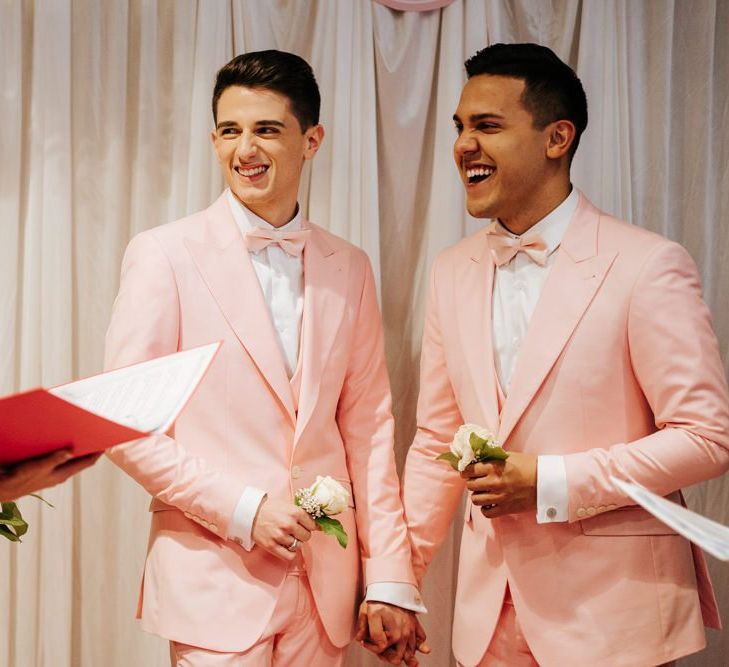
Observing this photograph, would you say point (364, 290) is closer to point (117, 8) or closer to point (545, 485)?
point (545, 485)

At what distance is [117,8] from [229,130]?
2.86 feet

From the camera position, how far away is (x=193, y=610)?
2.68 metres

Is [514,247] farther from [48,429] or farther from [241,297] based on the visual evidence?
[48,429]

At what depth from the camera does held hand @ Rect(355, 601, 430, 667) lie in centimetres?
288

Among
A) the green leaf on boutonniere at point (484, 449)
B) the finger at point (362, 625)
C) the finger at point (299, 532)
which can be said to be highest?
the green leaf on boutonniere at point (484, 449)

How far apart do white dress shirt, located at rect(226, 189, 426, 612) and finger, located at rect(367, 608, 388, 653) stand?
0.04 m

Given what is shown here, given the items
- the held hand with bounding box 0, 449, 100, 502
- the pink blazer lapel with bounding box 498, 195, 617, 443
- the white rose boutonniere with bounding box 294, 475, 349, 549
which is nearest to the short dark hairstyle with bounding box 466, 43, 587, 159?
the pink blazer lapel with bounding box 498, 195, 617, 443

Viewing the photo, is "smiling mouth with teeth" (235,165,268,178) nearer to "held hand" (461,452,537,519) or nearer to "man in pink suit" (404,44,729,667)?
"man in pink suit" (404,44,729,667)

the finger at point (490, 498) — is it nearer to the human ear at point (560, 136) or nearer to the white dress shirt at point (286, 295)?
the white dress shirt at point (286, 295)

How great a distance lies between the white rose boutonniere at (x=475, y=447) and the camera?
261 cm

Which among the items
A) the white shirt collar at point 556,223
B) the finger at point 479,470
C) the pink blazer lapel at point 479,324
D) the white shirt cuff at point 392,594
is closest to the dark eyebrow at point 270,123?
the pink blazer lapel at point 479,324

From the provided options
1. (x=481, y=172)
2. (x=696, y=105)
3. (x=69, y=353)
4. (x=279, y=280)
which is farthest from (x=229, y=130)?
(x=696, y=105)

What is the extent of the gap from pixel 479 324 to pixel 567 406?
1.18 ft

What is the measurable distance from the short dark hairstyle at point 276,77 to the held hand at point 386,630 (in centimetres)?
145
